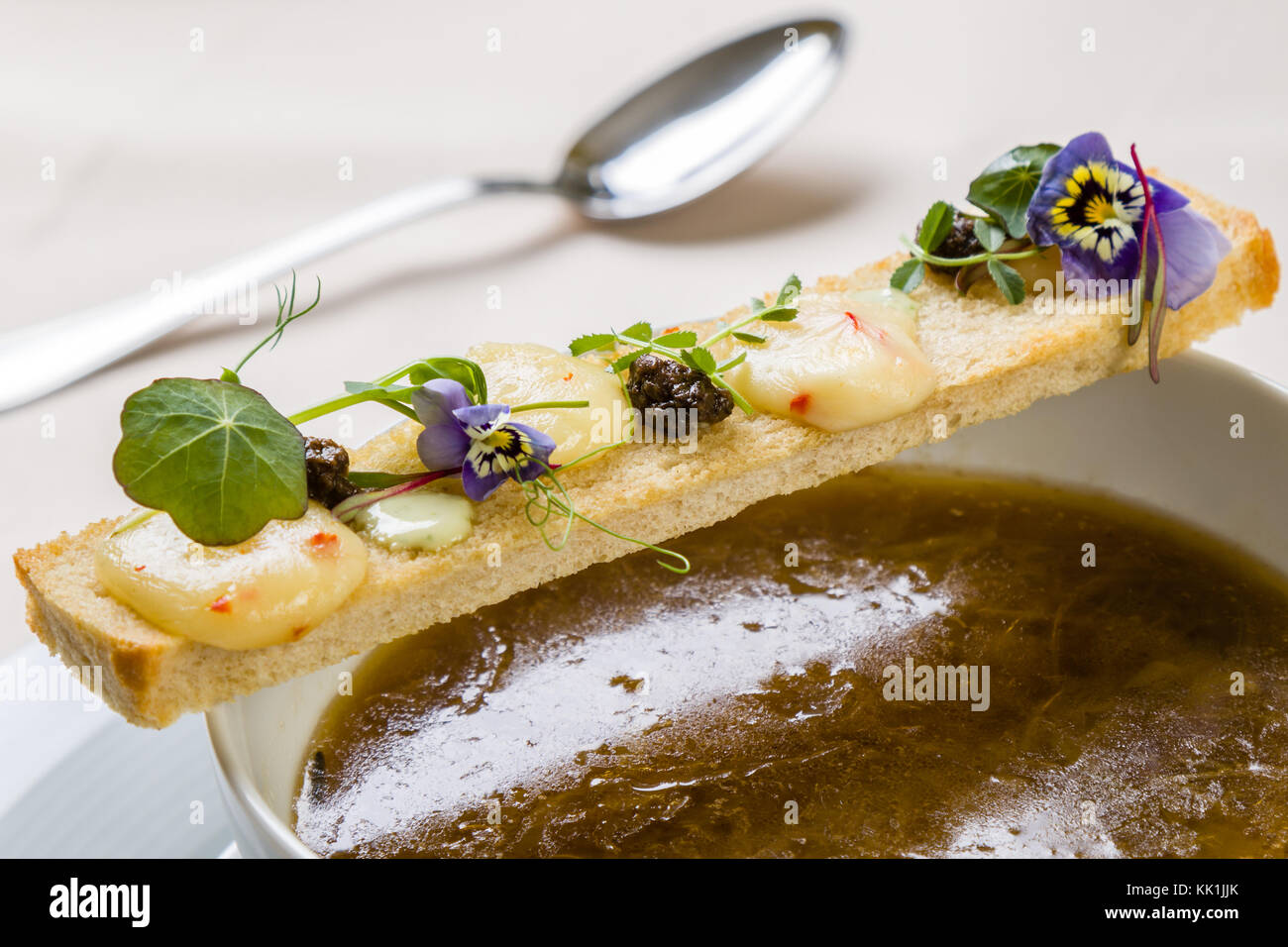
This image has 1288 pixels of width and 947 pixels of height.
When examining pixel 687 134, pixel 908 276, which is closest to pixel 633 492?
pixel 908 276

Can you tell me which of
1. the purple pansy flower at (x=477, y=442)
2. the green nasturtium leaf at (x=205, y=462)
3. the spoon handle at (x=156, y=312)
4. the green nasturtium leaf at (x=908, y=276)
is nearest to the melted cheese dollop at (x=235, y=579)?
the green nasturtium leaf at (x=205, y=462)

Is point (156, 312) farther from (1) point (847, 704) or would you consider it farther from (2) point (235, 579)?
(1) point (847, 704)

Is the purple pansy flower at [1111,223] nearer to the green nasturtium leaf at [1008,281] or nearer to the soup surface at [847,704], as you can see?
the green nasturtium leaf at [1008,281]
